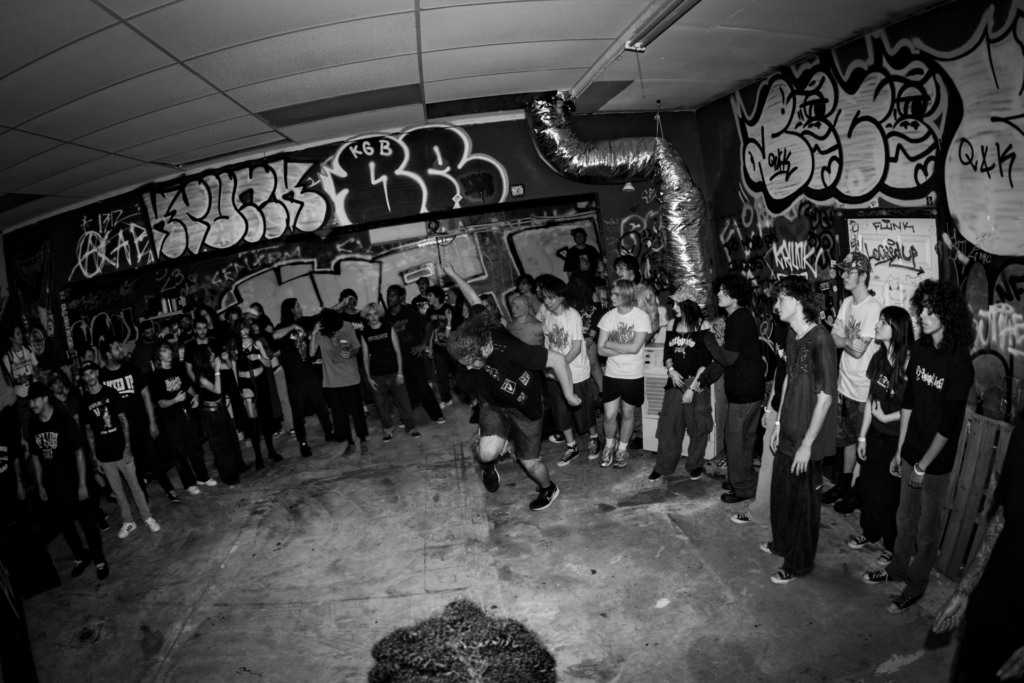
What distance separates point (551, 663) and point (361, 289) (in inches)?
308

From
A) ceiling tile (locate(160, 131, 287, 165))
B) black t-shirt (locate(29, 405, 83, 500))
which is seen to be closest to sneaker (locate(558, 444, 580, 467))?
black t-shirt (locate(29, 405, 83, 500))

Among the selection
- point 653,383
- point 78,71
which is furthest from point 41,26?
point 653,383

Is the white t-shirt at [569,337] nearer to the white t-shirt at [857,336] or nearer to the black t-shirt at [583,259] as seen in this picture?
the white t-shirt at [857,336]

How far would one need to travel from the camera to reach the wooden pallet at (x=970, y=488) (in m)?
3.72

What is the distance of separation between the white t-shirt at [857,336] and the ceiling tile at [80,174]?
7.95m

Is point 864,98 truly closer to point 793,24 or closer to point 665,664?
point 793,24

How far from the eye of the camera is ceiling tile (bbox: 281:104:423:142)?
23.6 ft

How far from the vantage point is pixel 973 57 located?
440cm

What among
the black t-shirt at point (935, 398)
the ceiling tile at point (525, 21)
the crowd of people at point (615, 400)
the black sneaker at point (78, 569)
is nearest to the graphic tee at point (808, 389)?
the crowd of people at point (615, 400)

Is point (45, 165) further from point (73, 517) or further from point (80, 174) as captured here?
point (73, 517)

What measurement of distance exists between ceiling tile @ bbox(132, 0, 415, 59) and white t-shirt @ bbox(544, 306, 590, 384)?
129 inches

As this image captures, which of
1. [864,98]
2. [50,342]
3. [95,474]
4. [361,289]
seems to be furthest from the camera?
[361,289]

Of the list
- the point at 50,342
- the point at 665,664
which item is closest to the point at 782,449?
the point at 665,664

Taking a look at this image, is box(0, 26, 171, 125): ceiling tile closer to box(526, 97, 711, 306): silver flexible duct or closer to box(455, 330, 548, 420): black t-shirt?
box(455, 330, 548, 420): black t-shirt
